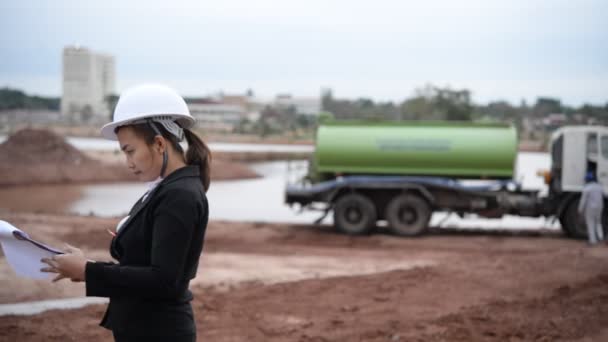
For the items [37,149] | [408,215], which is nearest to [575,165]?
[408,215]

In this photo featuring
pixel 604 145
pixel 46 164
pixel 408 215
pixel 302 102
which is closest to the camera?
pixel 604 145

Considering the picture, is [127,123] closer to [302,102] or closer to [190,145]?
[190,145]

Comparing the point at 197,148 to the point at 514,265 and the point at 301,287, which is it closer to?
the point at 301,287

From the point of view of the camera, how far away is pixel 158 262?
2730 millimetres

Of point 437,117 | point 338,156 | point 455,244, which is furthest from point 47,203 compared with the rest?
point 437,117

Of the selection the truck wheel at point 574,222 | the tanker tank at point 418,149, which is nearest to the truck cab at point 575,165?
the truck wheel at point 574,222

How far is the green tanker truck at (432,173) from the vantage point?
1648 centimetres

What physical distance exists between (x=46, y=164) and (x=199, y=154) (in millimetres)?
35852

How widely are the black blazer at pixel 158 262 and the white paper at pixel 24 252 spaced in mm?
294

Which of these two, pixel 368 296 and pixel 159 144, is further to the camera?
pixel 368 296

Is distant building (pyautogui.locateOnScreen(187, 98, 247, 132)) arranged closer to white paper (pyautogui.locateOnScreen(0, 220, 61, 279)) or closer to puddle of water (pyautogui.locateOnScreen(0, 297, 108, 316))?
puddle of water (pyautogui.locateOnScreen(0, 297, 108, 316))

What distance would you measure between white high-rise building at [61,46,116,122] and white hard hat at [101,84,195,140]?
120641 mm

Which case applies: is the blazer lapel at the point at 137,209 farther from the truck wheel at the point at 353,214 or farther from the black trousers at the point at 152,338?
the truck wheel at the point at 353,214

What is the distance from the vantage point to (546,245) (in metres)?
15.8
